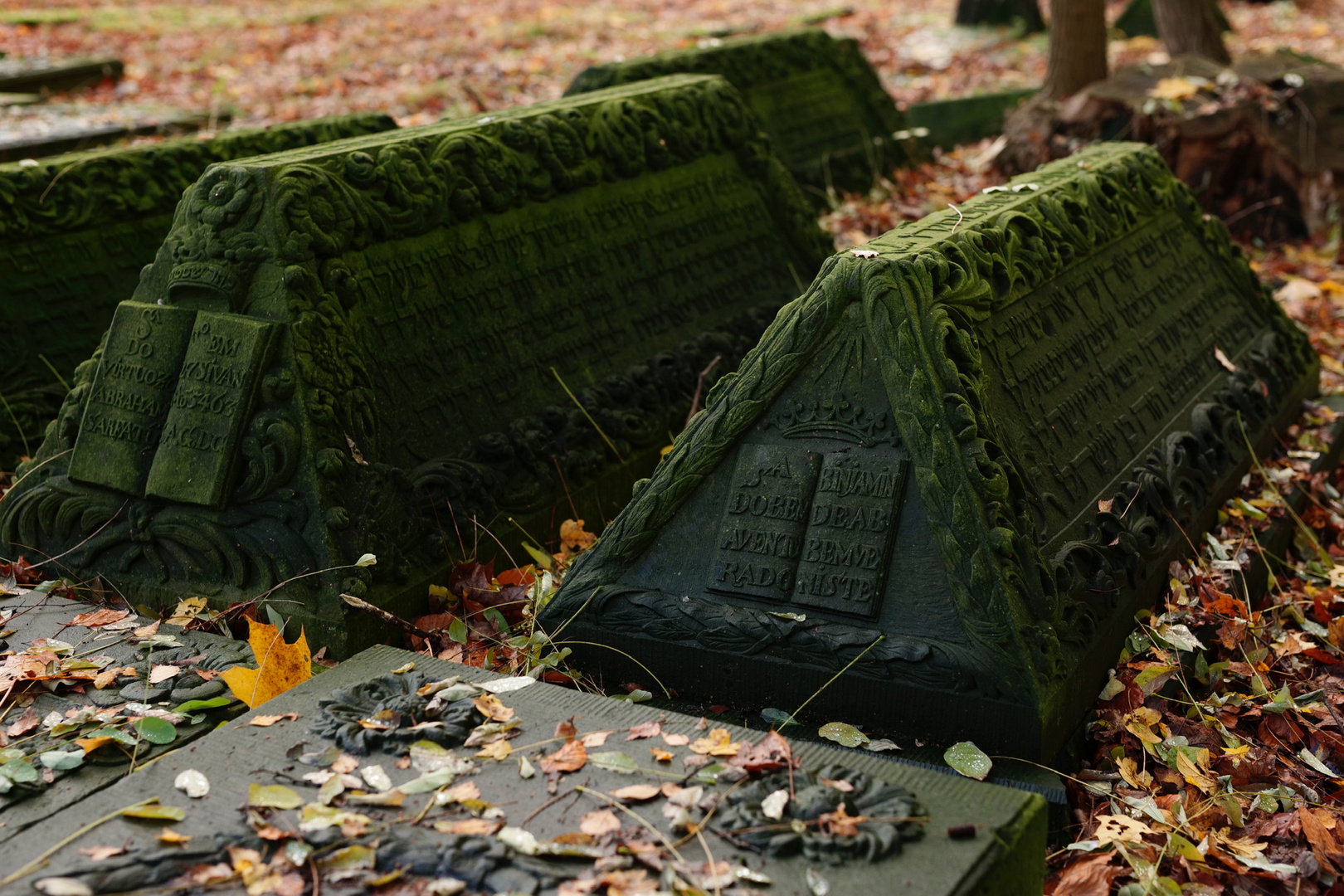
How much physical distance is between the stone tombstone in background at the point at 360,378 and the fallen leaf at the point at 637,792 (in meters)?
1.50

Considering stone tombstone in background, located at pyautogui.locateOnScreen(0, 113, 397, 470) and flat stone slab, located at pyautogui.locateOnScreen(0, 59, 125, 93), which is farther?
flat stone slab, located at pyautogui.locateOnScreen(0, 59, 125, 93)

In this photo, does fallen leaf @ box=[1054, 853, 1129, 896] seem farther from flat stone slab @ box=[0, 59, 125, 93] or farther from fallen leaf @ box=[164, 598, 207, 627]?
flat stone slab @ box=[0, 59, 125, 93]

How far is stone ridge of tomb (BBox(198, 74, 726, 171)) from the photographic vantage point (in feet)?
14.5

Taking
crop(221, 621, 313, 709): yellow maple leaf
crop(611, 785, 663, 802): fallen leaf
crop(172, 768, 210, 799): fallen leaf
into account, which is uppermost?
crop(172, 768, 210, 799): fallen leaf

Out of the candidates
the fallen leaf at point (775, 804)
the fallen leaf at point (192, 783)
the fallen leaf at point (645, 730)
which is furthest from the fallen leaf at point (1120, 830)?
the fallen leaf at point (192, 783)

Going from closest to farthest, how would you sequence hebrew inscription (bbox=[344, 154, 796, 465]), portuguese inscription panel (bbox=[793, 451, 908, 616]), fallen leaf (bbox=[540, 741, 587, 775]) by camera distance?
fallen leaf (bbox=[540, 741, 587, 775]) < portuguese inscription panel (bbox=[793, 451, 908, 616]) < hebrew inscription (bbox=[344, 154, 796, 465])

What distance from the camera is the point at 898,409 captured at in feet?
11.5

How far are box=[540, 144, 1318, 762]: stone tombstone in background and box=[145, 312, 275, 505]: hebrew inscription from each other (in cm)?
115

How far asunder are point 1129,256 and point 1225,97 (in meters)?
4.30

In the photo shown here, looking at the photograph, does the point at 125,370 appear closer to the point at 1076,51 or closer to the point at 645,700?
the point at 645,700

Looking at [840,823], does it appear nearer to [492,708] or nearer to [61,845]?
[492,708]

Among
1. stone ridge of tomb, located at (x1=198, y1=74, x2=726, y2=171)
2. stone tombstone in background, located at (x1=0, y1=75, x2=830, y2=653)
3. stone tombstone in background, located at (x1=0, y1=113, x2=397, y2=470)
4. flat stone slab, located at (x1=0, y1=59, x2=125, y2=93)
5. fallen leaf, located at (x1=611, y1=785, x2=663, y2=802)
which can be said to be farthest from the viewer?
flat stone slab, located at (x1=0, y1=59, x2=125, y2=93)

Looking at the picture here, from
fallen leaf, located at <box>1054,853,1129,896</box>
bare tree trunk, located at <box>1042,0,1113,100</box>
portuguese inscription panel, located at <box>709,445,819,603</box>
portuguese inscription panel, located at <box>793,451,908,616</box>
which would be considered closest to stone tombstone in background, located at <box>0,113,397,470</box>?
portuguese inscription panel, located at <box>709,445,819,603</box>

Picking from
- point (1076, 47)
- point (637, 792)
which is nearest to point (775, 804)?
point (637, 792)
